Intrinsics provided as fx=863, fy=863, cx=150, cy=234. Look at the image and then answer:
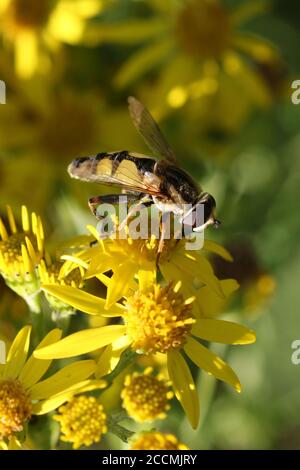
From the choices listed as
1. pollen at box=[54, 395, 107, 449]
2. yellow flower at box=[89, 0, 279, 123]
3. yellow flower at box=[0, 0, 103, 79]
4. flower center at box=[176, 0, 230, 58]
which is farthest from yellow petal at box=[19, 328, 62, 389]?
flower center at box=[176, 0, 230, 58]

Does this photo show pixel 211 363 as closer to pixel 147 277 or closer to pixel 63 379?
pixel 147 277

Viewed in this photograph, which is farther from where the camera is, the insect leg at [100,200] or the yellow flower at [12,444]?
the insect leg at [100,200]

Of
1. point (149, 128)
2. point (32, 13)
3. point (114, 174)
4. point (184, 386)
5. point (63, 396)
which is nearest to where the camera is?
point (63, 396)

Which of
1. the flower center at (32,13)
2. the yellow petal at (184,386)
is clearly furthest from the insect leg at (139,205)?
the flower center at (32,13)

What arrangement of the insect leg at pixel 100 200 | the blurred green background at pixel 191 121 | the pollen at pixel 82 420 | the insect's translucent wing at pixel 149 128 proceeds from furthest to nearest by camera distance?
1. the blurred green background at pixel 191 121
2. the insect's translucent wing at pixel 149 128
3. the insect leg at pixel 100 200
4. the pollen at pixel 82 420

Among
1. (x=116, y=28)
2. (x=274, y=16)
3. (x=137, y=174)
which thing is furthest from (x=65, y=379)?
(x=274, y=16)

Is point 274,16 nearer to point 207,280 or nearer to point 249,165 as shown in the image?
point 249,165

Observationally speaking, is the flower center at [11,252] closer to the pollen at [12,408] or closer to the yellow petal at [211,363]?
the pollen at [12,408]

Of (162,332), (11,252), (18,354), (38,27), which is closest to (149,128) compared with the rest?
(11,252)
